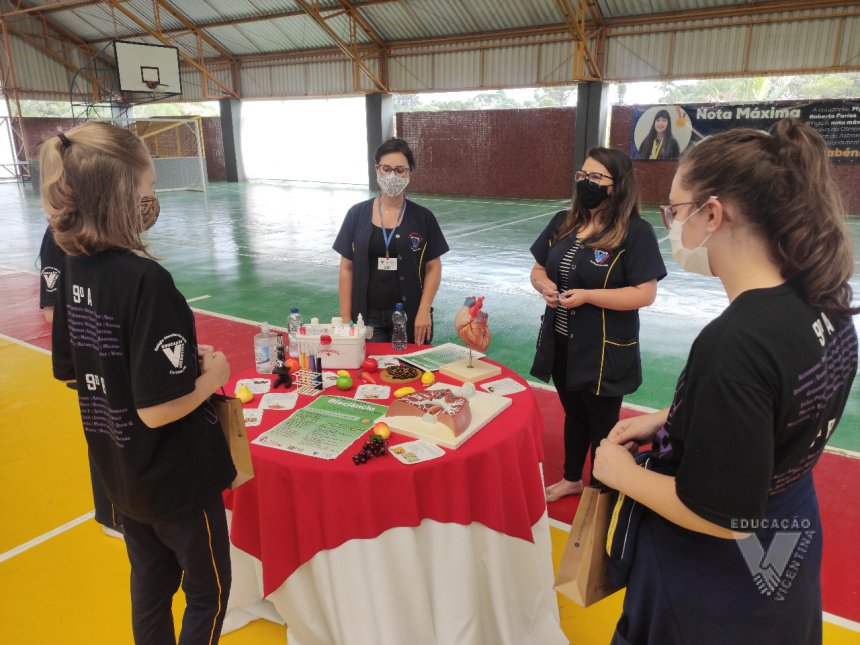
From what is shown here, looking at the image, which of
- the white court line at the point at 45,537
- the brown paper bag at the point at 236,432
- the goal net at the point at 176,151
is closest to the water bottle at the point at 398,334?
the brown paper bag at the point at 236,432

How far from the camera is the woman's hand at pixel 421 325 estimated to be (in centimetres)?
Result: 343

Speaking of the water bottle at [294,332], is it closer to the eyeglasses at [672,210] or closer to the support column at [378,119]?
Answer: the eyeglasses at [672,210]

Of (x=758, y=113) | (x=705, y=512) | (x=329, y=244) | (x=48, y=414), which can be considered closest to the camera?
(x=705, y=512)

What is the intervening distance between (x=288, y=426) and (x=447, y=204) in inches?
604

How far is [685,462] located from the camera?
1.12 meters

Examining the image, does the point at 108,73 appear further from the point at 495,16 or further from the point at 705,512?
the point at 705,512

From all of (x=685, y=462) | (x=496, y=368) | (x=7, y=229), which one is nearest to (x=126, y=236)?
(x=685, y=462)

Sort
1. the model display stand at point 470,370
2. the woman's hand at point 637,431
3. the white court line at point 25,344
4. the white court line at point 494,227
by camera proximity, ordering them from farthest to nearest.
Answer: the white court line at point 494,227 < the white court line at point 25,344 < the model display stand at point 470,370 < the woman's hand at point 637,431

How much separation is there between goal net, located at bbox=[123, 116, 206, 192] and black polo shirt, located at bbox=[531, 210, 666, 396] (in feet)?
58.0

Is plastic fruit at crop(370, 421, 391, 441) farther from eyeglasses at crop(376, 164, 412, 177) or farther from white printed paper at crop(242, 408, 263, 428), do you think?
eyeglasses at crop(376, 164, 412, 177)

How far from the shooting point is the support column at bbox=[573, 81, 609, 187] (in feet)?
53.4

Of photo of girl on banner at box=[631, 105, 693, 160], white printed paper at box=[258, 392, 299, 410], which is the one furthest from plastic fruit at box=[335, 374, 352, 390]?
photo of girl on banner at box=[631, 105, 693, 160]

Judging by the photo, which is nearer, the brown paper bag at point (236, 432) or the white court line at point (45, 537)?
the brown paper bag at point (236, 432)

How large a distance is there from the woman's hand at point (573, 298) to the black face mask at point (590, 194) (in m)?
0.41
